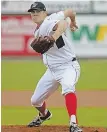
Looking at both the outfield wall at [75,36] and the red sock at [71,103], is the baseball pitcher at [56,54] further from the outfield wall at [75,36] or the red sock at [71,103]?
the outfield wall at [75,36]

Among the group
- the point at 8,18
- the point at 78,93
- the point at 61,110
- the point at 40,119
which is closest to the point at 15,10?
the point at 8,18

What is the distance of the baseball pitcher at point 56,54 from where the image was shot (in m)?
5.23

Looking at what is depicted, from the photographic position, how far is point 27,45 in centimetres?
1691

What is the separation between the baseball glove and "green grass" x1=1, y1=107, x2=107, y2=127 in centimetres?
256

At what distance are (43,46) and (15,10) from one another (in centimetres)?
1251

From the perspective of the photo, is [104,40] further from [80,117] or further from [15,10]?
[80,117]

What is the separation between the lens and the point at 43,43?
5.16 metres

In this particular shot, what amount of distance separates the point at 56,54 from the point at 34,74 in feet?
28.0

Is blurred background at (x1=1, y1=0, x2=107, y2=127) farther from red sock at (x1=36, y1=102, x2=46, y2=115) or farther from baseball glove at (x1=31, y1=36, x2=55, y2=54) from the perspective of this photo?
baseball glove at (x1=31, y1=36, x2=55, y2=54)

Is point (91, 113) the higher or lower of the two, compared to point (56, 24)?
lower

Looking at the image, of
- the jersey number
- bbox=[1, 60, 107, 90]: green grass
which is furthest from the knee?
bbox=[1, 60, 107, 90]: green grass

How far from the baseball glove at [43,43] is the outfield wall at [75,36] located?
457 inches

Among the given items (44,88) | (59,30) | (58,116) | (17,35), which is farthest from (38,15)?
(17,35)

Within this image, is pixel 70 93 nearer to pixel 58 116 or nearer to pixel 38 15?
pixel 38 15
